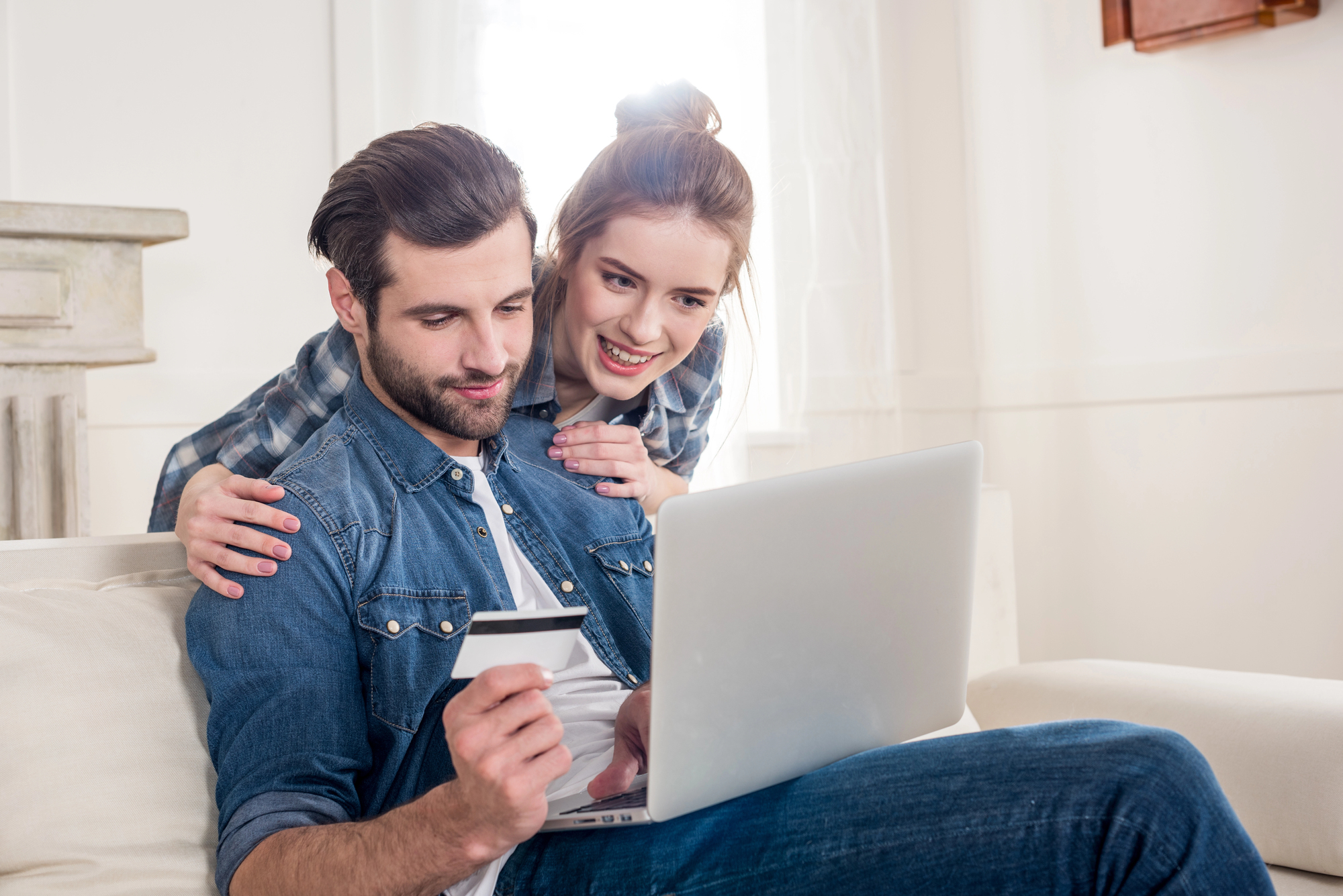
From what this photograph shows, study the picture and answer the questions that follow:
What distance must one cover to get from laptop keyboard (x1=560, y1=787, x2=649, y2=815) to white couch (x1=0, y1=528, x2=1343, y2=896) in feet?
1.05

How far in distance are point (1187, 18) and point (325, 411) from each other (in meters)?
2.15

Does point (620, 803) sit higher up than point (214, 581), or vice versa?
point (214, 581)

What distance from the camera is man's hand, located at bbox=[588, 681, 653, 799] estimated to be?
90cm

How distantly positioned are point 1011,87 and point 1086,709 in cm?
213

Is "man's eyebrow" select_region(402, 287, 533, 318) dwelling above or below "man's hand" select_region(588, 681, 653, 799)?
above

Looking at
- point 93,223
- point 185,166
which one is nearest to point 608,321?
point 93,223

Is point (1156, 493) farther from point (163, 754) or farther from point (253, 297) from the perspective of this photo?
point (163, 754)

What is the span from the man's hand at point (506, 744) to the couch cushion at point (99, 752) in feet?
1.10

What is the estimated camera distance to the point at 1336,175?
242 centimetres

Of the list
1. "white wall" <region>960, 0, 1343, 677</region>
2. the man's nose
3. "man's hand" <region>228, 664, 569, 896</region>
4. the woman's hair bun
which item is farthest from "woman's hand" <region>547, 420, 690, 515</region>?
"white wall" <region>960, 0, 1343, 677</region>

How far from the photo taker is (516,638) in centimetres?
67

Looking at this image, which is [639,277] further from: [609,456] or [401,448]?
[401,448]

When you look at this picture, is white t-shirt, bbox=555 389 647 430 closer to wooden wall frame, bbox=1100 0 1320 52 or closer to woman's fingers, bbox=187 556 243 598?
woman's fingers, bbox=187 556 243 598

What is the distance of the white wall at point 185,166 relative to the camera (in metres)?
2.17
